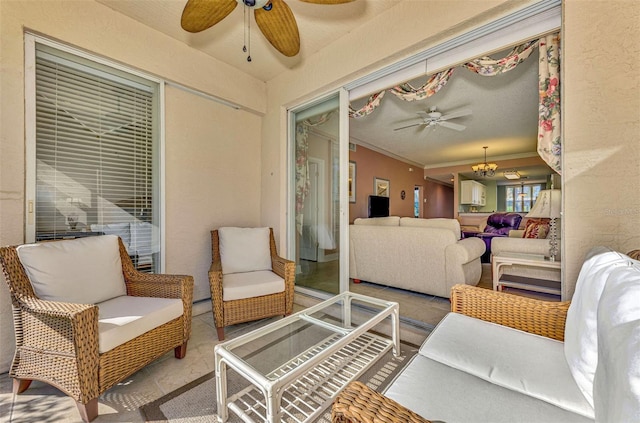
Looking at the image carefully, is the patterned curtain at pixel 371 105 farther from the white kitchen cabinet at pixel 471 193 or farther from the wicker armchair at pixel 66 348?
the white kitchen cabinet at pixel 471 193

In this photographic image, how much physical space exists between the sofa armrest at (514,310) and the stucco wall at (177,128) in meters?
2.43

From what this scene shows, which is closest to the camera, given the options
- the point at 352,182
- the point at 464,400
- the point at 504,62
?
the point at 464,400

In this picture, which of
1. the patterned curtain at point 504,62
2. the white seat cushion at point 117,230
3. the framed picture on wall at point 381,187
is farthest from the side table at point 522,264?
the framed picture on wall at point 381,187

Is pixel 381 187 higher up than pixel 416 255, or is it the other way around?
pixel 381 187

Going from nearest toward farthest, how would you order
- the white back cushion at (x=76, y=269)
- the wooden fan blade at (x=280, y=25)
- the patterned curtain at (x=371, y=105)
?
the white back cushion at (x=76, y=269) < the wooden fan blade at (x=280, y=25) < the patterned curtain at (x=371, y=105)

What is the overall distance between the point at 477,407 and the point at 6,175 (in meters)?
2.80

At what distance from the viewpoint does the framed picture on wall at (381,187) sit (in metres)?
6.45

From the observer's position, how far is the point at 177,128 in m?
2.61

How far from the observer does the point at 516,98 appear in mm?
3762

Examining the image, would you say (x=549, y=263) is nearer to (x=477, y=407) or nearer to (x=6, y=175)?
(x=477, y=407)

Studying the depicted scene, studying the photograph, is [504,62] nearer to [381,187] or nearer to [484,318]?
[484,318]

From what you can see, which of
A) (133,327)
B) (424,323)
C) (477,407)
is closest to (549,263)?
(424,323)

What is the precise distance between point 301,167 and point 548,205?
2.39 m

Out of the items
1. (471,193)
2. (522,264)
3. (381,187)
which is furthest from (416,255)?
(471,193)
